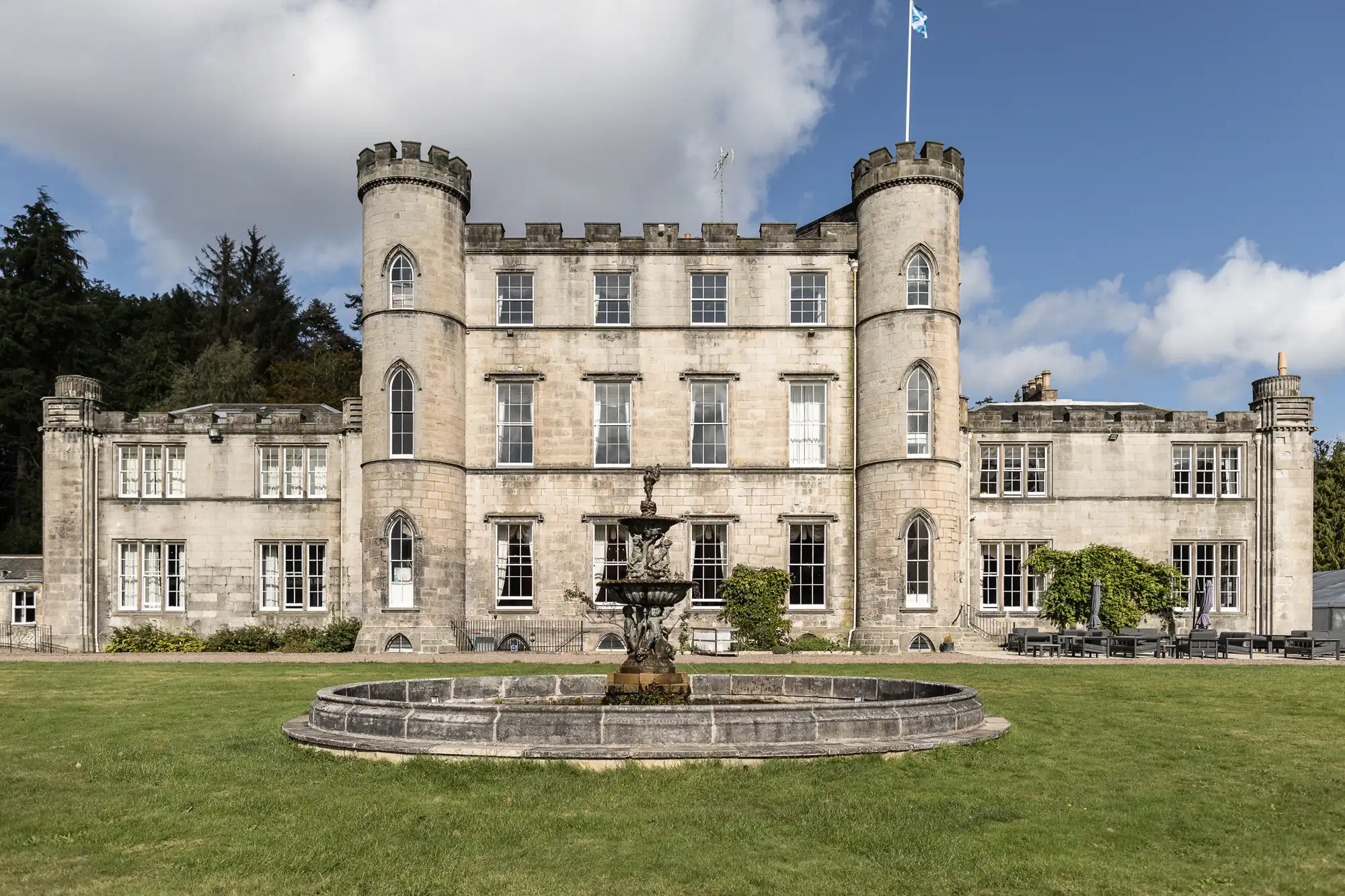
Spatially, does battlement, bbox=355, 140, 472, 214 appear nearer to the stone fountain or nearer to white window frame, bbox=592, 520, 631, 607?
white window frame, bbox=592, 520, 631, 607

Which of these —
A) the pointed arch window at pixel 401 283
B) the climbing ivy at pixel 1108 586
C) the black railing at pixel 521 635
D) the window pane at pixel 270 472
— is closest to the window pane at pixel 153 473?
the window pane at pixel 270 472

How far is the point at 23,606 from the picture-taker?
109ft

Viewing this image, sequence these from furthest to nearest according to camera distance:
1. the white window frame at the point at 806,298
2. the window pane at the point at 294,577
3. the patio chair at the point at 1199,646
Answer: the white window frame at the point at 806,298
the window pane at the point at 294,577
the patio chair at the point at 1199,646

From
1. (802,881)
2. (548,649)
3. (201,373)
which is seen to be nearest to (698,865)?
(802,881)

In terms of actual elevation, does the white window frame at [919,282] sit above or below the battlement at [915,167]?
below

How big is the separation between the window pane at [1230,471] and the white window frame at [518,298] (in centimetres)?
2149

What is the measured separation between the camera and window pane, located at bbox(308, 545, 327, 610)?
32.4 meters

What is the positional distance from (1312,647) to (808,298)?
1634 centimetres

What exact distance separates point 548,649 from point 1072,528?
16220mm

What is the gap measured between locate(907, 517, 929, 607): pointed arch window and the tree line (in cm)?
3333

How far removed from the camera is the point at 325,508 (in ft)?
107

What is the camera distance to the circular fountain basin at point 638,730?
10.6 m

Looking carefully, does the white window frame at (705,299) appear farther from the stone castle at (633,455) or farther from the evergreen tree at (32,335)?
the evergreen tree at (32,335)

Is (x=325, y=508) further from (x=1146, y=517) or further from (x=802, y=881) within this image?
(x=802, y=881)
